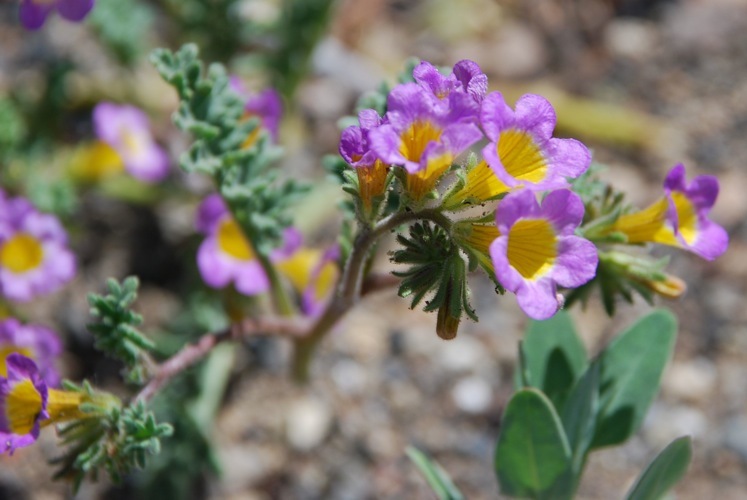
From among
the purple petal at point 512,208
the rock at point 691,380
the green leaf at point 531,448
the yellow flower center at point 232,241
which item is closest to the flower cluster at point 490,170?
the purple petal at point 512,208

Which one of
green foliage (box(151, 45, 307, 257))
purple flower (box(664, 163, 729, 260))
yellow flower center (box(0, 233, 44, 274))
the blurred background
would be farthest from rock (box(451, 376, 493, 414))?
yellow flower center (box(0, 233, 44, 274))

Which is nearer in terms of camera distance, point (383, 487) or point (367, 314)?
point (383, 487)

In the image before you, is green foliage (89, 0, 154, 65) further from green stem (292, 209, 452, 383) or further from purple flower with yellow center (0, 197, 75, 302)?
green stem (292, 209, 452, 383)

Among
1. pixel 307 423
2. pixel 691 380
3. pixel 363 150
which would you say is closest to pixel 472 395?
pixel 307 423

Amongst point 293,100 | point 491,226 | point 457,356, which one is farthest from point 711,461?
point 293,100

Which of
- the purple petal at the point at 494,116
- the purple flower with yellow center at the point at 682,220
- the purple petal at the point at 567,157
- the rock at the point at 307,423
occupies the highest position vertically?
the purple petal at the point at 494,116

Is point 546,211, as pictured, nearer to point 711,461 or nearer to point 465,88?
point 465,88

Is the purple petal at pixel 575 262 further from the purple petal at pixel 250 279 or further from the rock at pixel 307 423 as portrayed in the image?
the rock at pixel 307 423

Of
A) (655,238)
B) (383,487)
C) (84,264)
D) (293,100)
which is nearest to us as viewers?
(655,238)
